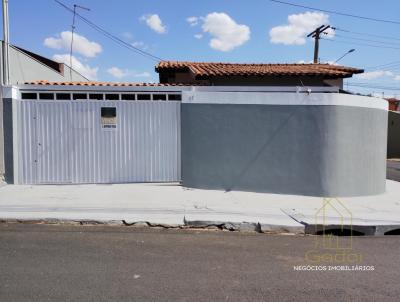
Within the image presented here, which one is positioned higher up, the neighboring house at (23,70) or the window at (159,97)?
the neighboring house at (23,70)

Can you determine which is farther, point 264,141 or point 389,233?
point 264,141

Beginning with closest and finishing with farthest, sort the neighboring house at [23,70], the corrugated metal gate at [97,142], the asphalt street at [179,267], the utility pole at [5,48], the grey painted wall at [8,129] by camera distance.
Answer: the asphalt street at [179,267] < the grey painted wall at [8,129] < the corrugated metal gate at [97,142] < the utility pole at [5,48] < the neighboring house at [23,70]

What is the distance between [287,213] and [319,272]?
2.96 metres

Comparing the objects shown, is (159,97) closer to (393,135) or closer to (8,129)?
(8,129)

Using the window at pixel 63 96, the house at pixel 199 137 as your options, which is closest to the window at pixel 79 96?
the house at pixel 199 137

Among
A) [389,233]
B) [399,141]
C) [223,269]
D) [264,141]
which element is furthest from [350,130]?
[399,141]

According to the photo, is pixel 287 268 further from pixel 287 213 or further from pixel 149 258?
pixel 287 213

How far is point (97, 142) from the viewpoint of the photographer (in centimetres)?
995

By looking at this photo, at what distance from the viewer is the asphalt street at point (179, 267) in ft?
12.5

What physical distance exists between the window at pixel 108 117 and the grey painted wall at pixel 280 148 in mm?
1894

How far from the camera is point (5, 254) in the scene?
4867 millimetres

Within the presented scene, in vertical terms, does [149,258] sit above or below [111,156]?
below

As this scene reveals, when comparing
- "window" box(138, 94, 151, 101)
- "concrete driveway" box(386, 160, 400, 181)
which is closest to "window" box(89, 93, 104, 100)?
"window" box(138, 94, 151, 101)

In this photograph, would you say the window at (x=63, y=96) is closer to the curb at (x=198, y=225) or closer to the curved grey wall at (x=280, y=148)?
the curved grey wall at (x=280, y=148)
